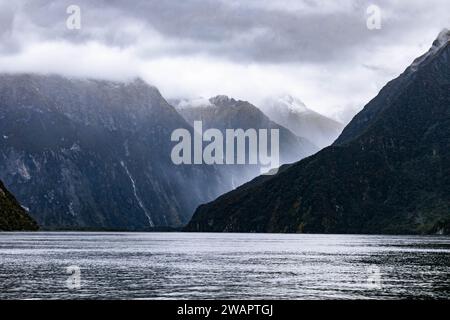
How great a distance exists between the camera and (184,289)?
391 feet

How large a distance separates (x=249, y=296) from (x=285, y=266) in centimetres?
6804

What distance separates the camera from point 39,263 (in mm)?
180250

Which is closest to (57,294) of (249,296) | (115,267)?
(249,296)

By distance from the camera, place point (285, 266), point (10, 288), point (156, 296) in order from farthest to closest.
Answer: point (285, 266) → point (10, 288) → point (156, 296)

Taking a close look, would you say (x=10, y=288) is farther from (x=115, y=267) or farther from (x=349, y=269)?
(x=349, y=269)

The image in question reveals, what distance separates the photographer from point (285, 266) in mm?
176625
